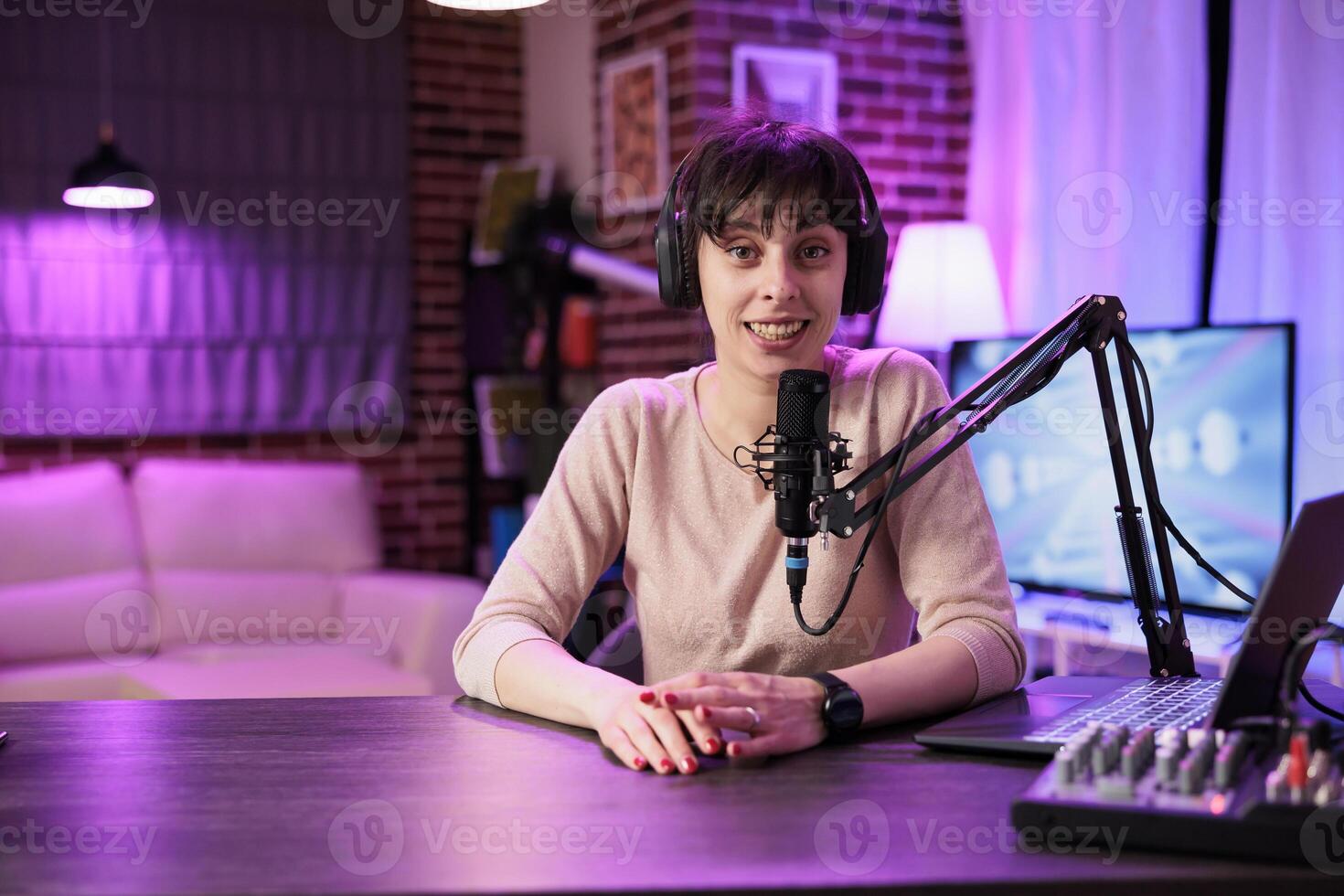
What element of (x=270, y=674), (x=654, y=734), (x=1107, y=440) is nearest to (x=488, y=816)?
(x=654, y=734)

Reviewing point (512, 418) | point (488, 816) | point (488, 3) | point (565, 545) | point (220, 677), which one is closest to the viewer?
point (488, 816)

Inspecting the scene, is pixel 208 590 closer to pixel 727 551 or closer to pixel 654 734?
pixel 727 551

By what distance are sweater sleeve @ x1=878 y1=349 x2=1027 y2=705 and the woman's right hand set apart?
1.15 feet

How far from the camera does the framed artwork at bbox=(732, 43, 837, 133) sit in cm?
383

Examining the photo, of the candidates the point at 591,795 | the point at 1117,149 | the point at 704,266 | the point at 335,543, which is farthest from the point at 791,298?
the point at 335,543

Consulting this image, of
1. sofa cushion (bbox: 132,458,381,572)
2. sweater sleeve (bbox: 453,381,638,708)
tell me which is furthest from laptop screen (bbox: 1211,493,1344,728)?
sofa cushion (bbox: 132,458,381,572)

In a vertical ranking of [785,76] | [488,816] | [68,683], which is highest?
[785,76]

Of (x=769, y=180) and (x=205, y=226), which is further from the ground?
(x=205, y=226)

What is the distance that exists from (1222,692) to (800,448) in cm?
43

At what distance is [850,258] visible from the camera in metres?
1.63

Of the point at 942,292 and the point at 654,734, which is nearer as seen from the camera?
the point at 654,734

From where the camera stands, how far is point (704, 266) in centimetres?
161

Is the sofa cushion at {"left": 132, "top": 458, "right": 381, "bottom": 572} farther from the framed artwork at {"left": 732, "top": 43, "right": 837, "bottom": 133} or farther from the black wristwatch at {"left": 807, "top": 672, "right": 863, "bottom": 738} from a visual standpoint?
the black wristwatch at {"left": 807, "top": 672, "right": 863, "bottom": 738}

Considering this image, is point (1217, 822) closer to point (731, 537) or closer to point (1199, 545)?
point (731, 537)
